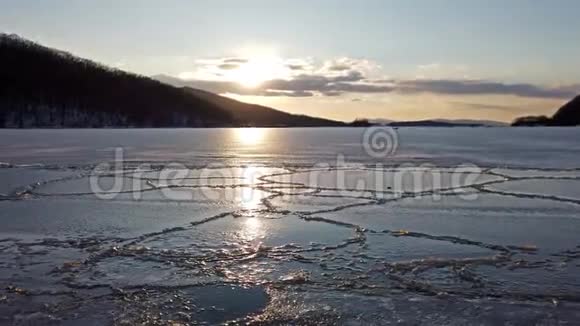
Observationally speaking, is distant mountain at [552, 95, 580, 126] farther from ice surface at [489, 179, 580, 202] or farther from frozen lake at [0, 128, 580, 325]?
frozen lake at [0, 128, 580, 325]

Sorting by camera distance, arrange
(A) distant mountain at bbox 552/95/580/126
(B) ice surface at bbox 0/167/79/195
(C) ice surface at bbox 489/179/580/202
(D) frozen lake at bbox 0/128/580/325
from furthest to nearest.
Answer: (A) distant mountain at bbox 552/95/580/126, (B) ice surface at bbox 0/167/79/195, (C) ice surface at bbox 489/179/580/202, (D) frozen lake at bbox 0/128/580/325

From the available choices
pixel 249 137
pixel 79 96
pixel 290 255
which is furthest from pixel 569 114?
pixel 290 255

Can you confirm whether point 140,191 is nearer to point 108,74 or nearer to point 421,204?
point 421,204

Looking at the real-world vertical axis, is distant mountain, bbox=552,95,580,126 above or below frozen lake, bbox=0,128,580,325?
above

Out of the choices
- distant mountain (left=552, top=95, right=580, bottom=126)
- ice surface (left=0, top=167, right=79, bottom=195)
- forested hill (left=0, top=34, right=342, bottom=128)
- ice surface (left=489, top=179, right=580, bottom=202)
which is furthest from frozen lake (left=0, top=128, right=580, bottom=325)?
distant mountain (left=552, top=95, right=580, bottom=126)

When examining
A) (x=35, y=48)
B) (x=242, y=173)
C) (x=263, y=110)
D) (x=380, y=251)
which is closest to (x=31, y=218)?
(x=380, y=251)

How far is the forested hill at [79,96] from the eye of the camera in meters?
102

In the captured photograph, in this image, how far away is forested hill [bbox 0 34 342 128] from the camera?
101500 mm

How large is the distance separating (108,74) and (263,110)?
2815 inches

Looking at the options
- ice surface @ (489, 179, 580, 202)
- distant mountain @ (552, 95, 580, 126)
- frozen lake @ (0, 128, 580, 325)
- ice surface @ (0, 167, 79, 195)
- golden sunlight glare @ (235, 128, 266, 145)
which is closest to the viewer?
frozen lake @ (0, 128, 580, 325)

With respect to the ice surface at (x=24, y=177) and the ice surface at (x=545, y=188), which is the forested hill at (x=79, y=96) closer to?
the ice surface at (x=24, y=177)

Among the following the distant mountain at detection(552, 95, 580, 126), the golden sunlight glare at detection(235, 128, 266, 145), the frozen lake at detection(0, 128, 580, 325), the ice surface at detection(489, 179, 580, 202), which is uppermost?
the distant mountain at detection(552, 95, 580, 126)

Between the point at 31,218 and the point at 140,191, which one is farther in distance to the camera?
the point at 140,191

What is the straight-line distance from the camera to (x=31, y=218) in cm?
930
